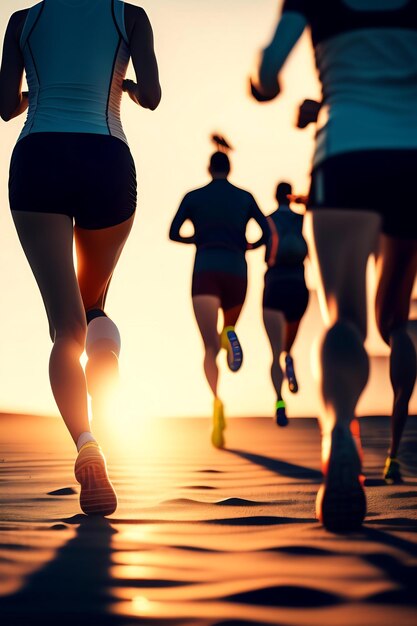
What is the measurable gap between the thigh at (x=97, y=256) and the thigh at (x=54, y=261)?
0.16 m

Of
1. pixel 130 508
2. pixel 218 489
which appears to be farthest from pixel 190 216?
pixel 130 508

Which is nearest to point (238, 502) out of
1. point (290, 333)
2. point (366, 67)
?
point (366, 67)

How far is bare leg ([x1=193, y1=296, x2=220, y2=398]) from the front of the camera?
6859 mm

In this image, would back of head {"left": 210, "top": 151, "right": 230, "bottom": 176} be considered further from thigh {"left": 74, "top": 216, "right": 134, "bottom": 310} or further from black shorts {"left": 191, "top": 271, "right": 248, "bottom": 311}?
thigh {"left": 74, "top": 216, "right": 134, "bottom": 310}

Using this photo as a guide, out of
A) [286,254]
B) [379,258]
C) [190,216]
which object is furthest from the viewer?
[286,254]

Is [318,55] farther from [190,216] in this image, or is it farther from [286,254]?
[286,254]

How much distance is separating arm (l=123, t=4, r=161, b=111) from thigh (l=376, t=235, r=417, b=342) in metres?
1.14

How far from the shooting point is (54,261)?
3.16 m

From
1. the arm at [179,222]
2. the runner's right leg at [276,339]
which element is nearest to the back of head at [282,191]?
the runner's right leg at [276,339]

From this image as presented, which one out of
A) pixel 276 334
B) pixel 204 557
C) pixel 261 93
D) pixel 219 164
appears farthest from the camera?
pixel 276 334

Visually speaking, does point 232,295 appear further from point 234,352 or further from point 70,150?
point 70,150

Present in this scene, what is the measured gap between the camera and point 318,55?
2.56m

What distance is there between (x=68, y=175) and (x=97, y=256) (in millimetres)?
377

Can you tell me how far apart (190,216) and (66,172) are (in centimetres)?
358
